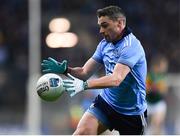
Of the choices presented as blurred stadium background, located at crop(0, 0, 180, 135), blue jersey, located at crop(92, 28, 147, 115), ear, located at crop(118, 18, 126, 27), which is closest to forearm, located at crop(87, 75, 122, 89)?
blue jersey, located at crop(92, 28, 147, 115)

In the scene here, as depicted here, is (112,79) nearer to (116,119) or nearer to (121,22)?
(121,22)

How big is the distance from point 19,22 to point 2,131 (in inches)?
106

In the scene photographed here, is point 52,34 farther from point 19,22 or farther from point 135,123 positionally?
point 135,123

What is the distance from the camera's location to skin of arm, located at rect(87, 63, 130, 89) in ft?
23.5

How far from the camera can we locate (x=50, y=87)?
24.4 ft

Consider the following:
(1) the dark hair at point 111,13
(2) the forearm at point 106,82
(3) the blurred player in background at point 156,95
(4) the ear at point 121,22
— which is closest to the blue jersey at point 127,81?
(4) the ear at point 121,22

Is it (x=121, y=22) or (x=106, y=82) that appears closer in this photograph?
(x=106, y=82)

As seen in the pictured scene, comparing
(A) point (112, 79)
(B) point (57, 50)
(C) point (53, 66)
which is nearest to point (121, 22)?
(A) point (112, 79)

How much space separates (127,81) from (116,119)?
436mm

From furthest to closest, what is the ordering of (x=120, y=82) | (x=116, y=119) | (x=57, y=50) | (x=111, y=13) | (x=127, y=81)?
(x=57, y=50)
(x=116, y=119)
(x=127, y=81)
(x=111, y=13)
(x=120, y=82)

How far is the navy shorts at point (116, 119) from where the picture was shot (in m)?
7.87

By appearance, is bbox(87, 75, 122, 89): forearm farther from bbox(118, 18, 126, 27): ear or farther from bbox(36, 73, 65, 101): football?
bbox(118, 18, 126, 27): ear

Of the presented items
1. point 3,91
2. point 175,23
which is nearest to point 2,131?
point 3,91

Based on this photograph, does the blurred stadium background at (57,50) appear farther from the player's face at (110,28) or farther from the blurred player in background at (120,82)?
the player's face at (110,28)
